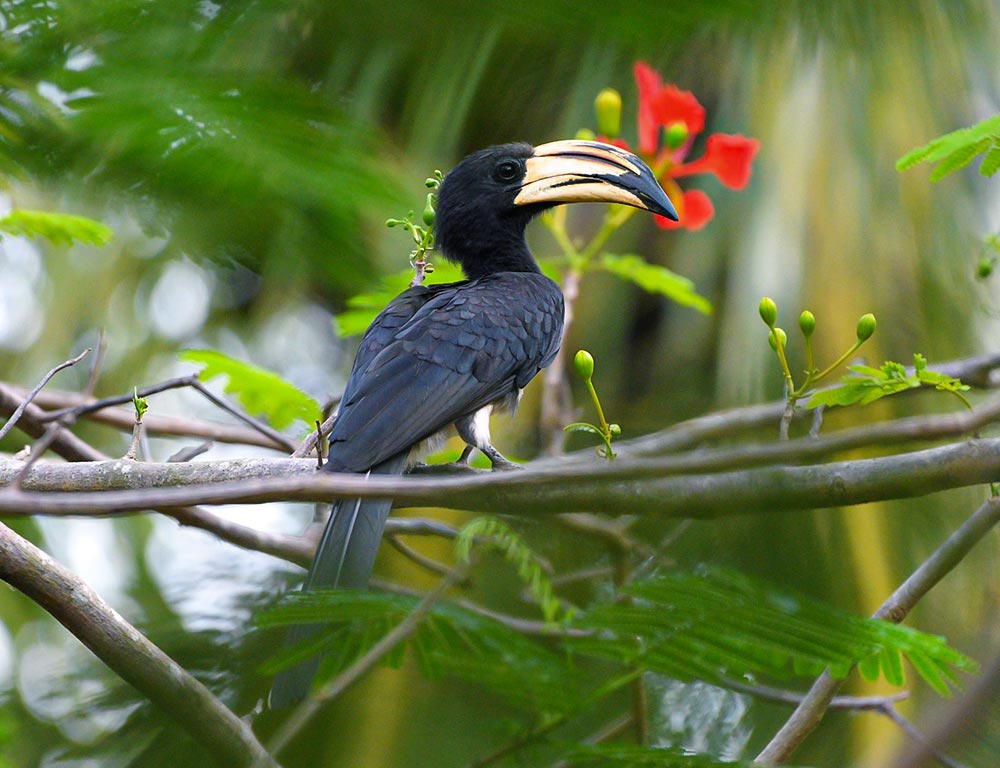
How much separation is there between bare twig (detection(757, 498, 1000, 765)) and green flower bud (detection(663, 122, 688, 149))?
171 cm

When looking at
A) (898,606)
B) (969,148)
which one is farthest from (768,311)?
(898,606)

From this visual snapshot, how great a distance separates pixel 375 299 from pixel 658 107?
42.3 inches

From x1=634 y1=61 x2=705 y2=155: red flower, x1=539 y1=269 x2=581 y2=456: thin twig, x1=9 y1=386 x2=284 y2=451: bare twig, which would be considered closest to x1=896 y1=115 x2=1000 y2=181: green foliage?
x1=634 y1=61 x2=705 y2=155: red flower

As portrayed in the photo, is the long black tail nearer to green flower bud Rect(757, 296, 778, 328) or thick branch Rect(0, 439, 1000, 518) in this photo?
thick branch Rect(0, 439, 1000, 518)

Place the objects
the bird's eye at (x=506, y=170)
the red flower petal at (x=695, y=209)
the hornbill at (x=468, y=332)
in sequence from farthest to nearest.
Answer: the bird's eye at (x=506, y=170)
the red flower petal at (x=695, y=209)
the hornbill at (x=468, y=332)

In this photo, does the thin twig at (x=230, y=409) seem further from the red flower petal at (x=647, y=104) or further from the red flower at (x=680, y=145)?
the red flower petal at (x=647, y=104)

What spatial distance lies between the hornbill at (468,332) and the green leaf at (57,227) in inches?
28.8

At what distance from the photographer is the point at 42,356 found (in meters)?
5.46

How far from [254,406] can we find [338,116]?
6.89 ft

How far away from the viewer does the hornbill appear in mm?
2570

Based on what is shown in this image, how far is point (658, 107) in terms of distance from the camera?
333 centimetres

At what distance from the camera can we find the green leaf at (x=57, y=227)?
7.35 ft

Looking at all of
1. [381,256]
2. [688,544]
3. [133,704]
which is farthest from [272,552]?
[688,544]

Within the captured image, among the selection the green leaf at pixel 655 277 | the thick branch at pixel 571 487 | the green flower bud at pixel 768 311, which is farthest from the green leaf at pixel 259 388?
the green flower bud at pixel 768 311
